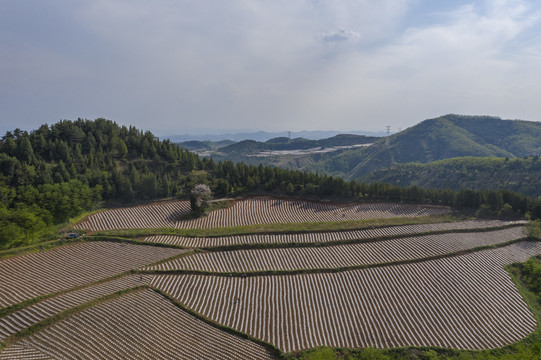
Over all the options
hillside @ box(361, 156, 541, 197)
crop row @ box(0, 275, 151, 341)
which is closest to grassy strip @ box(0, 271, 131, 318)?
crop row @ box(0, 275, 151, 341)

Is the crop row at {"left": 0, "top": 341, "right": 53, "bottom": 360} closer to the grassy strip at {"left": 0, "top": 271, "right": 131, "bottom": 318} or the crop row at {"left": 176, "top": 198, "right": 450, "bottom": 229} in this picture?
the grassy strip at {"left": 0, "top": 271, "right": 131, "bottom": 318}

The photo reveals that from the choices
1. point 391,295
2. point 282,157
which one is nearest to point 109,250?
point 391,295

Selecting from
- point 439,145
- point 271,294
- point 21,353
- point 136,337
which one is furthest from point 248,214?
point 439,145

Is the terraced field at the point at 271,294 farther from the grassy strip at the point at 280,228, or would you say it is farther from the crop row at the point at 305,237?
the grassy strip at the point at 280,228

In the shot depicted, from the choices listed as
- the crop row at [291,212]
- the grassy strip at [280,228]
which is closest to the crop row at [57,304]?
the grassy strip at [280,228]

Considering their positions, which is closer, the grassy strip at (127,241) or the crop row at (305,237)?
the grassy strip at (127,241)

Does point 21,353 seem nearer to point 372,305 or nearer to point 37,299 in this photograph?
point 37,299

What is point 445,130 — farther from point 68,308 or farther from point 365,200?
point 68,308
